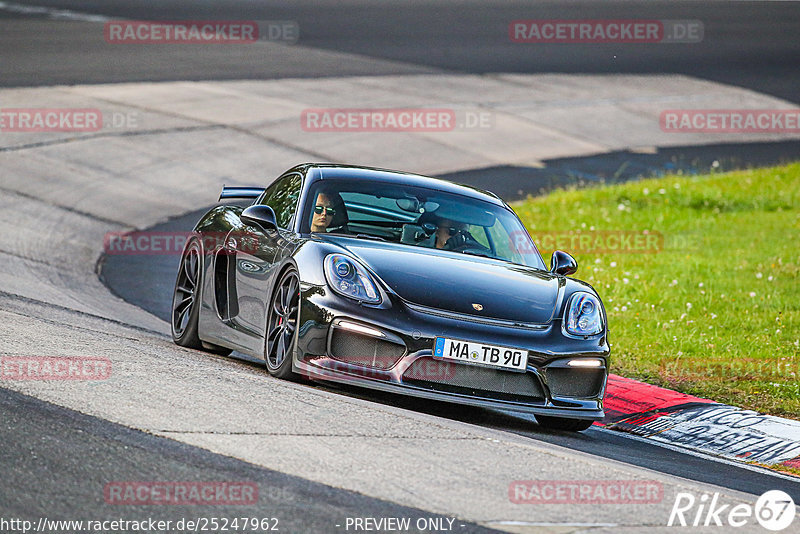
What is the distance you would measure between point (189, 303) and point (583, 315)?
3067 millimetres

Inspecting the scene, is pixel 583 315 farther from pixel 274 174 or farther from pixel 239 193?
pixel 274 174

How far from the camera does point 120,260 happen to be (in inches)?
531

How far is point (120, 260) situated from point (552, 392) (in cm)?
736

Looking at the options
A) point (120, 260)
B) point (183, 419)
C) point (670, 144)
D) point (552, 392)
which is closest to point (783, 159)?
point (670, 144)

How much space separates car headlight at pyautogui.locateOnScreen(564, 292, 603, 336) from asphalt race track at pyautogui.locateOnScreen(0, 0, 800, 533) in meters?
0.63

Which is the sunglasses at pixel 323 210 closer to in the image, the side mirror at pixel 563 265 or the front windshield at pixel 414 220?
the front windshield at pixel 414 220

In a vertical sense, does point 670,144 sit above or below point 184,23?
below

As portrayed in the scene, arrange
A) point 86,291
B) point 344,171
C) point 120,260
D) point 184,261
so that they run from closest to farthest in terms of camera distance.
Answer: point 344,171 < point 184,261 < point 86,291 < point 120,260

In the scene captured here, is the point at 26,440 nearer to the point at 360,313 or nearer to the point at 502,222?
the point at 360,313

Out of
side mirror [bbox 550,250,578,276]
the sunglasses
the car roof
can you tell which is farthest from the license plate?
the car roof

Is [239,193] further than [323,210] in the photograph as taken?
Yes

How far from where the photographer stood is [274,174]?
58.8ft

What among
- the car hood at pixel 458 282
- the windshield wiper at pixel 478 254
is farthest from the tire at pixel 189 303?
the windshield wiper at pixel 478 254

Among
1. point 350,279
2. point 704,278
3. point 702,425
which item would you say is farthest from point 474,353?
point 704,278
